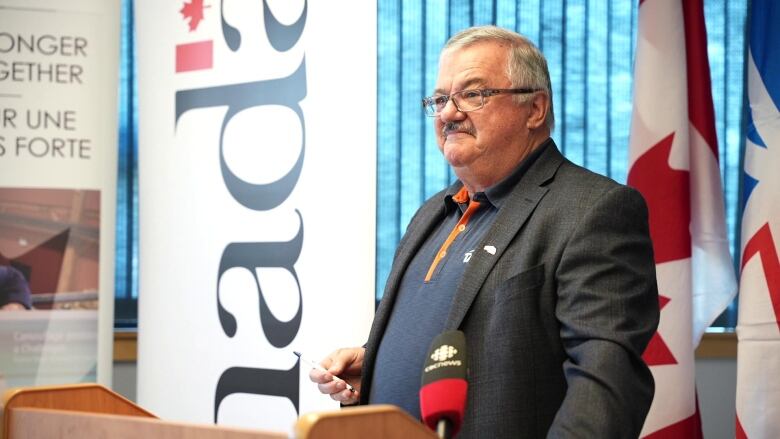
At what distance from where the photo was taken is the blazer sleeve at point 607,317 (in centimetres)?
180

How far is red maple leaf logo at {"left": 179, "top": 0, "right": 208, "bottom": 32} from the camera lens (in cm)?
363

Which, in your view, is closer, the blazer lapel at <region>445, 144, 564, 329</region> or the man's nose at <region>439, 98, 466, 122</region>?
the blazer lapel at <region>445, 144, 564, 329</region>

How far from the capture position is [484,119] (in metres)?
2.25

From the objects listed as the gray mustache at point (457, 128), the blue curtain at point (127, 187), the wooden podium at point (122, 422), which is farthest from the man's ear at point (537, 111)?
the blue curtain at point (127, 187)

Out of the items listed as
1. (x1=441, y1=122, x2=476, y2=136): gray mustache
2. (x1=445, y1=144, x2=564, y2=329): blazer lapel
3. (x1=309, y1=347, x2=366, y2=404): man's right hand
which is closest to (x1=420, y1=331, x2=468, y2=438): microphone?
(x1=445, y1=144, x2=564, y2=329): blazer lapel

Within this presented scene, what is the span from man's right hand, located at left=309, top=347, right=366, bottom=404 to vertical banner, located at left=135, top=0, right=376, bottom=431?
74 cm

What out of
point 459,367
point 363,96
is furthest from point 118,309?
point 459,367

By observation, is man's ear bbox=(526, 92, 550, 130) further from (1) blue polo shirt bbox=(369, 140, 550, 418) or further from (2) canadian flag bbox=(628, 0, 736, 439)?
(2) canadian flag bbox=(628, 0, 736, 439)

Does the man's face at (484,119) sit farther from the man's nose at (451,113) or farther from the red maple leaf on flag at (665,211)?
the red maple leaf on flag at (665,211)

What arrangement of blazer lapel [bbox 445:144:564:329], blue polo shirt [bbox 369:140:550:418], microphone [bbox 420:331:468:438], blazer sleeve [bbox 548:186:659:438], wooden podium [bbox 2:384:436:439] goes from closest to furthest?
wooden podium [bbox 2:384:436:439]
microphone [bbox 420:331:468:438]
blazer sleeve [bbox 548:186:659:438]
blazer lapel [bbox 445:144:564:329]
blue polo shirt [bbox 369:140:550:418]

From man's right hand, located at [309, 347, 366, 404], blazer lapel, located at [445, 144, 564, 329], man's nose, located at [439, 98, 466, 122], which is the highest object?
man's nose, located at [439, 98, 466, 122]

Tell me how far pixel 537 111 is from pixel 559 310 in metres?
0.53

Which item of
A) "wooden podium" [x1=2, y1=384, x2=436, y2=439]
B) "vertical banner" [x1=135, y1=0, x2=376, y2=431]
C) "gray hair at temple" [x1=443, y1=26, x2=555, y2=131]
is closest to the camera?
"wooden podium" [x1=2, y1=384, x2=436, y2=439]

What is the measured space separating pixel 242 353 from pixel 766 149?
1.82 meters
